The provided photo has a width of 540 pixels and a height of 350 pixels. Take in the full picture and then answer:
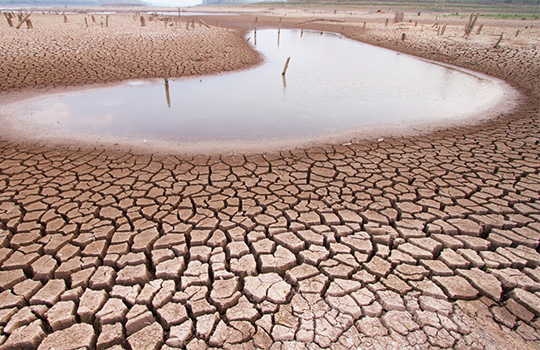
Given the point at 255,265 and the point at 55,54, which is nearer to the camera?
the point at 255,265

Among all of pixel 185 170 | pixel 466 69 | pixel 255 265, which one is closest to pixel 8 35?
pixel 185 170

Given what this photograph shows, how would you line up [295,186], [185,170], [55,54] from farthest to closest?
[55,54]
[185,170]
[295,186]

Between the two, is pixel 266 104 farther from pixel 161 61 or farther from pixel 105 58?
pixel 105 58

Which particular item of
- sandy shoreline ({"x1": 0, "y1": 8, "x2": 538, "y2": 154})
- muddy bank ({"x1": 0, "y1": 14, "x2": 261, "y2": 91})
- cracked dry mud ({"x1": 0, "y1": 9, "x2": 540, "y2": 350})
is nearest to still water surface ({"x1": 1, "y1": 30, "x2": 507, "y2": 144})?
sandy shoreline ({"x1": 0, "y1": 8, "x2": 538, "y2": 154})

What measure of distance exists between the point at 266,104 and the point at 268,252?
5.49 m

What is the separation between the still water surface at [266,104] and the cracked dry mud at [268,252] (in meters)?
1.37

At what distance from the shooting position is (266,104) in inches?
305

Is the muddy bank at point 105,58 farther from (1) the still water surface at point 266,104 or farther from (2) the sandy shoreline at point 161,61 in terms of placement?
(1) the still water surface at point 266,104

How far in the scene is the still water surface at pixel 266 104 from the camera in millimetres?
6047

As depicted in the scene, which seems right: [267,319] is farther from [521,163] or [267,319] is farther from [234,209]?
[521,163]

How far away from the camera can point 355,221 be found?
3293mm

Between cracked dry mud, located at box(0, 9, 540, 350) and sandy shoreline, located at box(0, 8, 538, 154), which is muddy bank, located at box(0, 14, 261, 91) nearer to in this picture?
sandy shoreline, located at box(0, 8, 538, 154)

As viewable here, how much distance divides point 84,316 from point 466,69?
48.2 ft

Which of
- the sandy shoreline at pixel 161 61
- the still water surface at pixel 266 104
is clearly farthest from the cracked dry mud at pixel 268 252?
the still water surface at pixel 266 104
